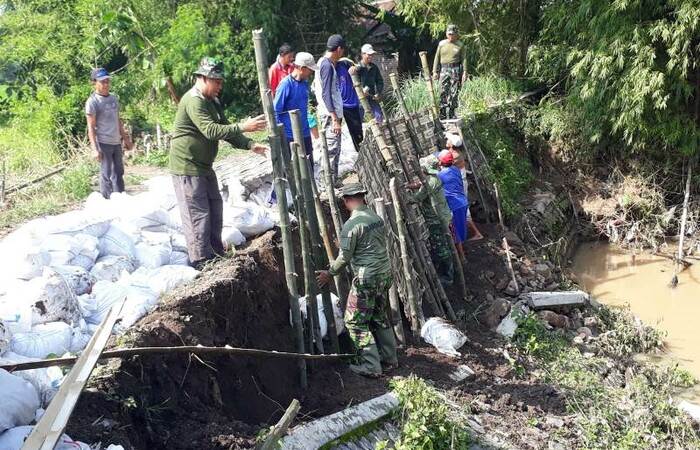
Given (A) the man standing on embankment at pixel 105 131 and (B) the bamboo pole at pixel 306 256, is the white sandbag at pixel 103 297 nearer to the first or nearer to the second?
(B) the bamboo pole at pixel 306 256

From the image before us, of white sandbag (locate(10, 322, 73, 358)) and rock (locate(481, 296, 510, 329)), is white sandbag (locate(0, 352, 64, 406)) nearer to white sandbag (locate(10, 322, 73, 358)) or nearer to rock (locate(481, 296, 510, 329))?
white sandbag (locate(10, 322, 73, 358))

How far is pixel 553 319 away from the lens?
27.1ft

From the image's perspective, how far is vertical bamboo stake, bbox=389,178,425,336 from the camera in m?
6.96

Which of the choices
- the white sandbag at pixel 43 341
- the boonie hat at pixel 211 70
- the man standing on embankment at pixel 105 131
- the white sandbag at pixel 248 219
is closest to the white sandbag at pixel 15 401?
the white sandbag at pixel 43 341

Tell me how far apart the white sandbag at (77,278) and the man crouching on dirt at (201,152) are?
893 mm

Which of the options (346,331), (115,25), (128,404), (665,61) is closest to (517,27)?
(665,61)

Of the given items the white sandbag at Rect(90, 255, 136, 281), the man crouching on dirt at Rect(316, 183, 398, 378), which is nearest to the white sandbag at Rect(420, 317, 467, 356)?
the man crouching on dirt at Rect(316, 183, 398, 378)

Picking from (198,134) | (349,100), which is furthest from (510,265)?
(198,134)

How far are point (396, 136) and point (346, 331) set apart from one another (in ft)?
10.7

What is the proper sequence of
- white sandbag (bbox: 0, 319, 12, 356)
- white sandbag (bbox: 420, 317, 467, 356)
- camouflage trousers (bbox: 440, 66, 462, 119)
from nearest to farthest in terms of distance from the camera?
white sandbag (bbox: 0, 319, 12, 356), white sandbag (bbox: 420, 317, 467, 356), camouflage trousers (bbox: 440, 66, 462, 119)

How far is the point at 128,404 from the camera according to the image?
13.0 ft

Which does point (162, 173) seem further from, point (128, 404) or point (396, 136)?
point (128, 404)

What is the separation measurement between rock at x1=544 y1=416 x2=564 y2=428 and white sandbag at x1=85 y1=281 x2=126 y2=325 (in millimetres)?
Result: 3441

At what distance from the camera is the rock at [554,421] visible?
5.86 m
